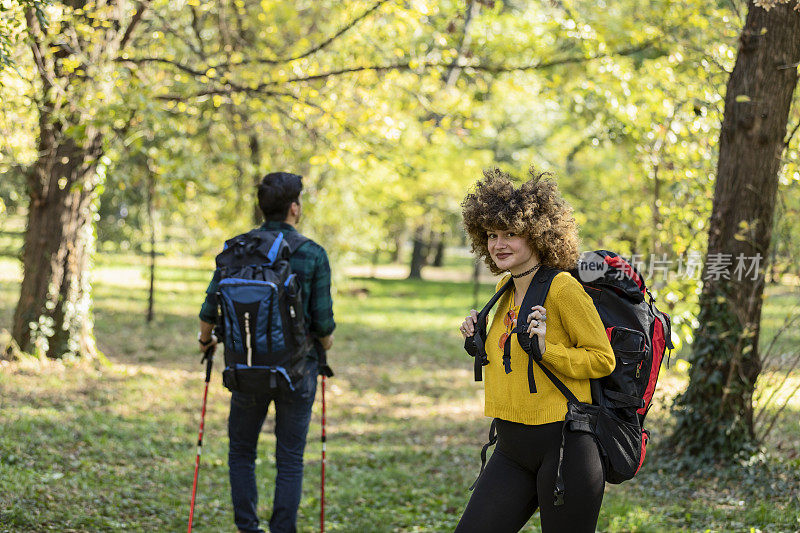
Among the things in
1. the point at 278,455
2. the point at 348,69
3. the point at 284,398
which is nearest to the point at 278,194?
the point at 284,398

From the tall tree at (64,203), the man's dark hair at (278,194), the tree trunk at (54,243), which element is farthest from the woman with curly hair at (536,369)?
the tree trunk at (54,243)

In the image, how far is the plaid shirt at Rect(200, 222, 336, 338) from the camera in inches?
182

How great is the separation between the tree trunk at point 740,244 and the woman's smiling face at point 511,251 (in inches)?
148

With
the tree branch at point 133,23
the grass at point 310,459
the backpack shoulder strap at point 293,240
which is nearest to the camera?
the backpack shoulder strap at point 293,240

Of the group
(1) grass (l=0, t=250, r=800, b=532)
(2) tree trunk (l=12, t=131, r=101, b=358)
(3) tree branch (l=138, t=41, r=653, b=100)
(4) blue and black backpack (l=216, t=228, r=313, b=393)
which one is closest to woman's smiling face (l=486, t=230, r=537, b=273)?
(4) blue and black backpack (l=216, t=228, r=313, b=393)

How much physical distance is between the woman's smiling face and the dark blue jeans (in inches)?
68.9

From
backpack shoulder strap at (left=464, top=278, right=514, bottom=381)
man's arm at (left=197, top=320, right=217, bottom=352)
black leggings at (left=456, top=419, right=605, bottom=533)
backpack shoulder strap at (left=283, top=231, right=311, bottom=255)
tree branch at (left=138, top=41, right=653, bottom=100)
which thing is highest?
tree branch at (left=138, top=41, right=653, bottom=100)

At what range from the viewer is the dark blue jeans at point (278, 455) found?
4645 millimetres

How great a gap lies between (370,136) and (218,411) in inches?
147

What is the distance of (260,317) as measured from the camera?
4.39m

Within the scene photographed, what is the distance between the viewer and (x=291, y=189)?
4.75 metres

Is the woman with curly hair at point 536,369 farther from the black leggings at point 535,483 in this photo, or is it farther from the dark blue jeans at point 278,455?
the dark blue jeans at point 278,455

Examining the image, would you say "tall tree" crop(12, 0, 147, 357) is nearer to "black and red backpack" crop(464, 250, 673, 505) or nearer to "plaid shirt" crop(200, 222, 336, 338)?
"plaid shirt" crop(200, 222, 336, 338)

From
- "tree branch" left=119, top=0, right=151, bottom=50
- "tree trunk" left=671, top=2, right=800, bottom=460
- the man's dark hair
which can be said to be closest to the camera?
the man's dark hair
